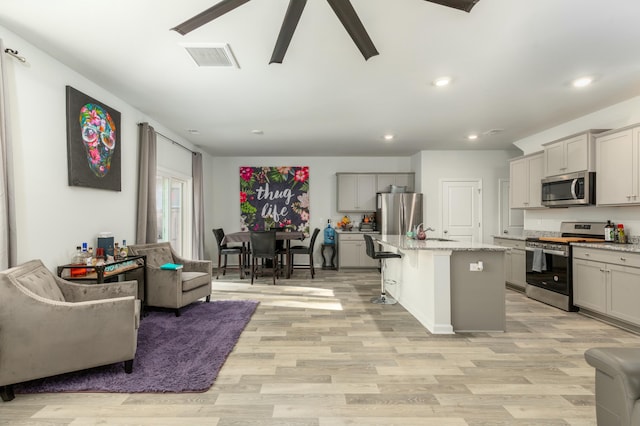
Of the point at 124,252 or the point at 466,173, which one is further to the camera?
the point at 466,173

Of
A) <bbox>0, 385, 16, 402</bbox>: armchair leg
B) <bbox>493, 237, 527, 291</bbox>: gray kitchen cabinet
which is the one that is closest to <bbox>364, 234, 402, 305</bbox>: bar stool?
<bbox>493, 237, 527, 291</bbox>: gray kitchen cabinet

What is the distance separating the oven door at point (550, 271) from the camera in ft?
13.9

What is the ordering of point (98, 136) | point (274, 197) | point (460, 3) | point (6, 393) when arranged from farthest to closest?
1. point (274, 197)
2. point (98, 136)
3. point (6, 393)
4. point (460, 3)

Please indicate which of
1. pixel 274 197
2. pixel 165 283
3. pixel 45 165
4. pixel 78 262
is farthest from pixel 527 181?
pixel 45 165

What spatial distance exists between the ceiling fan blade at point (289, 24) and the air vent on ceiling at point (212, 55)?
827mm

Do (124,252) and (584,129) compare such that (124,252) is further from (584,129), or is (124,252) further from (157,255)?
(584,129)

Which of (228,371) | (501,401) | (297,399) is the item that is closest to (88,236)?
(228,371)

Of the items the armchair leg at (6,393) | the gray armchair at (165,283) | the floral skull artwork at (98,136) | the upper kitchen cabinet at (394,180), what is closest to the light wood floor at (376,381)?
the armchair leg at (6,393)

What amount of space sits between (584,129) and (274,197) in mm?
5808

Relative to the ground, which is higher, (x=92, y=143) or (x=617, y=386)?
(x=92, y=143)

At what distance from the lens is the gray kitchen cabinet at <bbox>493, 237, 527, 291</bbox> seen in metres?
5.16

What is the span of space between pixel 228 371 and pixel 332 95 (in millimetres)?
3096

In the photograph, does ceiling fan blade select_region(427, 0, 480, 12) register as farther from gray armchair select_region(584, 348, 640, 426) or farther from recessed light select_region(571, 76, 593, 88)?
recessed light select_region(571, 76, 593, 88)

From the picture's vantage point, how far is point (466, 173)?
6.96 m
